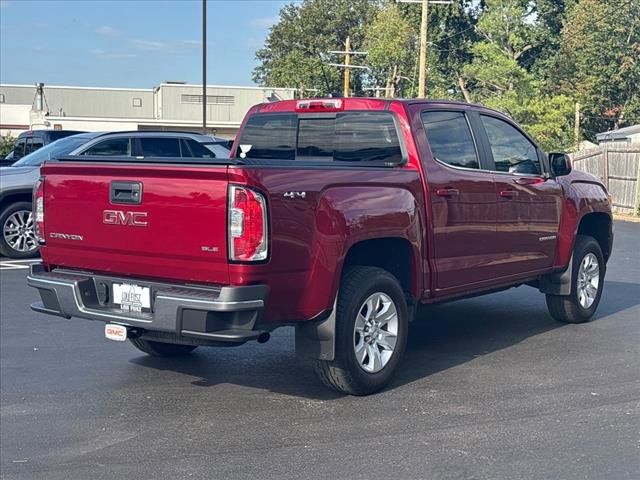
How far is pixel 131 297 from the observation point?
5.41 m

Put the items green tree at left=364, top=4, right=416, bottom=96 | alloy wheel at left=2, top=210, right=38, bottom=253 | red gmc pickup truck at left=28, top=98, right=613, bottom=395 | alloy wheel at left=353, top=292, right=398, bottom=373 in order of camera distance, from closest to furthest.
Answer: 1. red gmc pickup truck at left=28, top=98, right=613, bottom=395
2. alloy wheel at left=353, top=292, right=398, bottom=373
3. alloy wheel at left=2, top=210, right=38, bottom=253
4. green tree at left=364, top=4, right=416, bottom=96

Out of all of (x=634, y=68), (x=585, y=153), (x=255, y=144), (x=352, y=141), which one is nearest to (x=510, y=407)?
(x=352, y=141)

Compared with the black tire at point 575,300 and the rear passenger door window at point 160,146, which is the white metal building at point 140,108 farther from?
the black tire at point 575,300

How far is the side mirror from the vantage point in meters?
7.80

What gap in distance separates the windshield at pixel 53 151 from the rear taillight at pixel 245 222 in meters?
8.72

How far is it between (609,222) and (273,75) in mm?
54746

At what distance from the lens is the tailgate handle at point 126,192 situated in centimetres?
532

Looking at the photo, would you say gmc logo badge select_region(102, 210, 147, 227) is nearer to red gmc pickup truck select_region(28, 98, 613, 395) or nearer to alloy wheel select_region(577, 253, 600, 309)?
red gmc pickup truck select_region(28, 98, 613, 395)

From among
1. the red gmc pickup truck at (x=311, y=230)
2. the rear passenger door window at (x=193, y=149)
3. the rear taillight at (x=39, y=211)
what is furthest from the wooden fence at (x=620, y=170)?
the rear taillight at (x=39, y=211)

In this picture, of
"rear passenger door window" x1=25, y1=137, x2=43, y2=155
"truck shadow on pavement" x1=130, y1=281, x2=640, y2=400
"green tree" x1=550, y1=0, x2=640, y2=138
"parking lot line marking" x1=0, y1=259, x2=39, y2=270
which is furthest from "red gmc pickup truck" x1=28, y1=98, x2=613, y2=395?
"green tree" x1=550, y1=0, x2=640, y2=138

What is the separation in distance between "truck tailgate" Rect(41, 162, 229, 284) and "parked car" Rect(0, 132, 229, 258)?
6.87 m

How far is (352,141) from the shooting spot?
→ 676cm

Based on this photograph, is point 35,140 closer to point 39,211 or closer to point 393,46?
point 39,211

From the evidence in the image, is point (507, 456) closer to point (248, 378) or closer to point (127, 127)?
point (248, 378)
